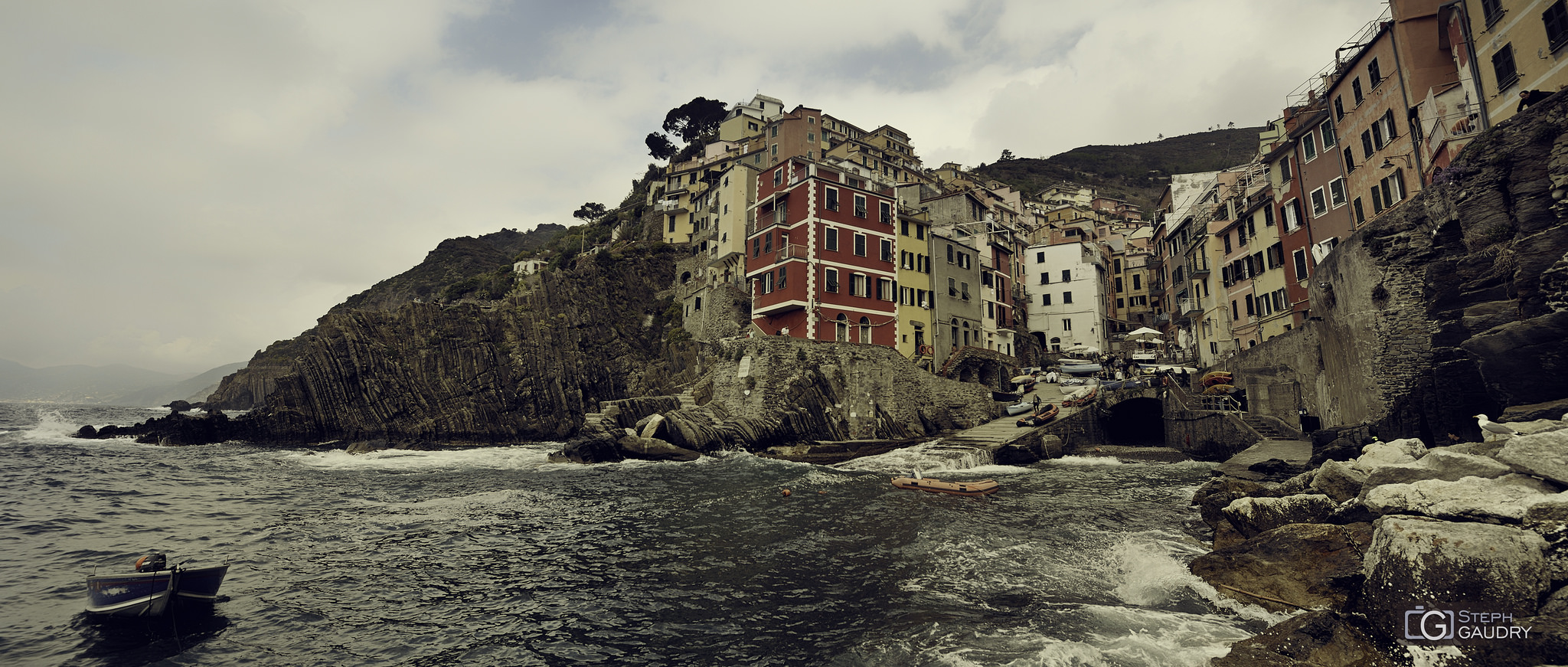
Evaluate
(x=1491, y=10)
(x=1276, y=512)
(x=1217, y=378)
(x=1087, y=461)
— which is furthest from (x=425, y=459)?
(x=1491, y=10)

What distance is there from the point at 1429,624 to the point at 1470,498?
2.35 metres

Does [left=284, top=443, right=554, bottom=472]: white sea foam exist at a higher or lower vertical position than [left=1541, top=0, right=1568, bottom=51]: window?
lower

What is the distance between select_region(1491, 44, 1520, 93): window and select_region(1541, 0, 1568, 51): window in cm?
174

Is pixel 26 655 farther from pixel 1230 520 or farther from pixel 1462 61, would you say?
pixel 1462 61

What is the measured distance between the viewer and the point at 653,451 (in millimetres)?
37500

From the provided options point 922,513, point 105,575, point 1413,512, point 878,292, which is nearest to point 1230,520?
point 1413,512

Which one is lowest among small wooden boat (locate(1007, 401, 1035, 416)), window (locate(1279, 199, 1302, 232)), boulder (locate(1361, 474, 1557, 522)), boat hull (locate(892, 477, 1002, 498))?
boat hull (locate(892, 477, 1002, 498))

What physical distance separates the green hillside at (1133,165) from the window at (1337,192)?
9791 cm

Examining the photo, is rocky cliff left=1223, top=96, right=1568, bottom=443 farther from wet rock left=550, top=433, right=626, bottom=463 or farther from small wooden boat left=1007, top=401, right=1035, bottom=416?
wet rock left=550, top=433, right=626, bottom=463

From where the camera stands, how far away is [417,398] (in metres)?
50.9

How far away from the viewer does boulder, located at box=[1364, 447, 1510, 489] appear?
10.1 meters

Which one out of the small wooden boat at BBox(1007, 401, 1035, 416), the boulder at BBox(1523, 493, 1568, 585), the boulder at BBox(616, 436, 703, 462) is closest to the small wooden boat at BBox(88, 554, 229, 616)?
the boulder at BBox(1523, 493, 1568, 585)

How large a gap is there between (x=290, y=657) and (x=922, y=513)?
16.5 metres

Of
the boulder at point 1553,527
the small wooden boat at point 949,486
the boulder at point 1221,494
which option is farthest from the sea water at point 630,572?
the boulder at point 1553,527
